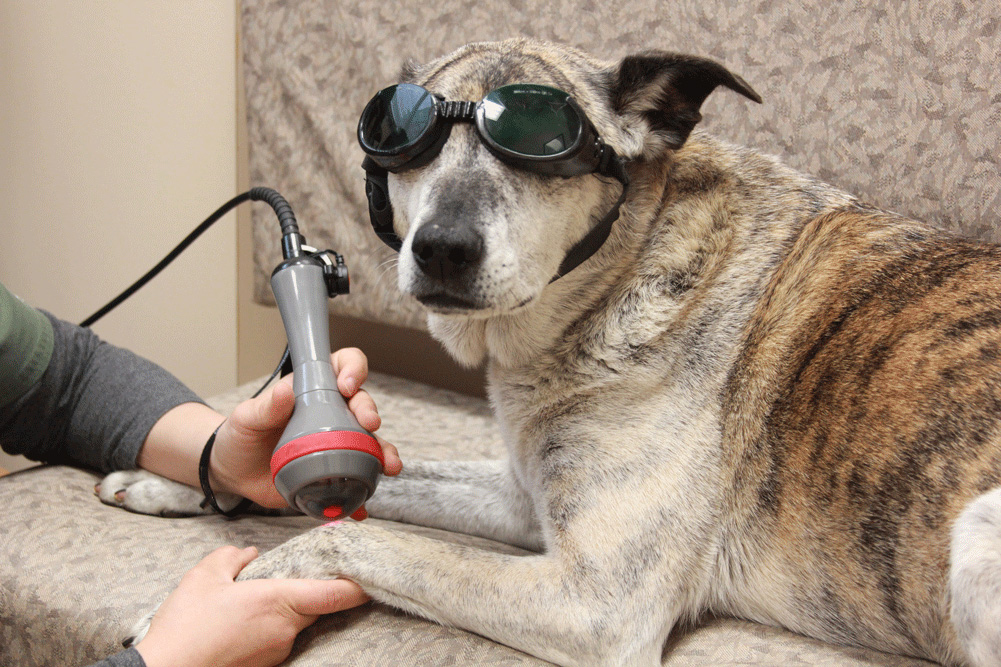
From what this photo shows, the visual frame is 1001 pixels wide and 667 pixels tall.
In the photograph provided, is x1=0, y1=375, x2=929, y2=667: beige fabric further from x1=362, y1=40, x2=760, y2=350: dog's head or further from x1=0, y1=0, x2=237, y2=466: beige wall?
x1=0, y1=0, x2=237, y2=466: beige wall

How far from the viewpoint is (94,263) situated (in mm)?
2580

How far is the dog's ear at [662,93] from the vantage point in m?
1.14

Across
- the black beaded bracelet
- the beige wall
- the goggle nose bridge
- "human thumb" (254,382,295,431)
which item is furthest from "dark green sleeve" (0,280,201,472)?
the beige wall

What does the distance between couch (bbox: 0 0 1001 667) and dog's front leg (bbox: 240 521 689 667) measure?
5 centimetres

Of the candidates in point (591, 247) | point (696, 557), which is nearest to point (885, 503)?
point (696, 557)

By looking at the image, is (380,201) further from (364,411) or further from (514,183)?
(364,411)

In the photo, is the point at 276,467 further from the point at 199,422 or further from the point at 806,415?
the point at 806,415

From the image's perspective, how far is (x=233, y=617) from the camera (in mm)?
979

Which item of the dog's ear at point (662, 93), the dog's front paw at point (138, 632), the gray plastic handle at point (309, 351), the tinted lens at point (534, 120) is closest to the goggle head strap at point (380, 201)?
the gray plastic handle at point (309, 351)

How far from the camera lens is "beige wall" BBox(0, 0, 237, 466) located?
2.38m

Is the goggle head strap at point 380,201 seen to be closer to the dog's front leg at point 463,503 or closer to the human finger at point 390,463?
the human finger at point 390,463

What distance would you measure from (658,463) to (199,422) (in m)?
0.84

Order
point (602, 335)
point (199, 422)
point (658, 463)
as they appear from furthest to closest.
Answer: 1. point (199, 422)
2. point (602, 335)
3. point (658, 463)

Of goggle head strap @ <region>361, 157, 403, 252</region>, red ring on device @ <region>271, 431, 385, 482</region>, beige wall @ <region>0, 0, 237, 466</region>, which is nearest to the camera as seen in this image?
red ring on device @ <region>271, 431, 385, 482</region>
